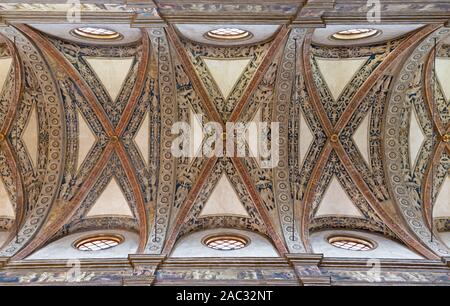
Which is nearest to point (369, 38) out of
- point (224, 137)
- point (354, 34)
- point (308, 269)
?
point (354, 34)

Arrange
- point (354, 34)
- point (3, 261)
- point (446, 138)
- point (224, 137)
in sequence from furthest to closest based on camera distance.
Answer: point (224, 137)
point (446, 138)
point (354, 34)
point (3, 261)

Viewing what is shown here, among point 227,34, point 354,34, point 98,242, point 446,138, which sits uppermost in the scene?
point 227,34

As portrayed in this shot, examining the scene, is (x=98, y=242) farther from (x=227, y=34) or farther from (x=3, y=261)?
(x=227, y=34)

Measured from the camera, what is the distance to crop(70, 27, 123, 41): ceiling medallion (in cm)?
1101

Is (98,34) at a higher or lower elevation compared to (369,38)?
higher

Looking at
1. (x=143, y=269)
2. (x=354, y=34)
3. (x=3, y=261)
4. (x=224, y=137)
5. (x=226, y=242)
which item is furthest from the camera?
(x=224, y=137)

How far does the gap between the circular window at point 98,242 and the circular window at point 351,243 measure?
17.8ft

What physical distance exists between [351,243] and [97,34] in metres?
8.25

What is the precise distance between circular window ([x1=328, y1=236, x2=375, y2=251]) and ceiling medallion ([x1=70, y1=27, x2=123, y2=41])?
7.37m

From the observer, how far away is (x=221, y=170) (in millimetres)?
12453

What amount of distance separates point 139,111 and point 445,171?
27.5ft

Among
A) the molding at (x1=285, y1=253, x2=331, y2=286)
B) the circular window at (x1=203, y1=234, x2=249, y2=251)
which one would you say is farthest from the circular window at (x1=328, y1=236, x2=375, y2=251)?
the circular window at (x1=203, y1=234, x2=249, y2=251)

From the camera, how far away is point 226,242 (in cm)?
1156

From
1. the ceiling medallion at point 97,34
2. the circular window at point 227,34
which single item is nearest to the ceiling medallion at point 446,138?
the circular window at point 227,34
